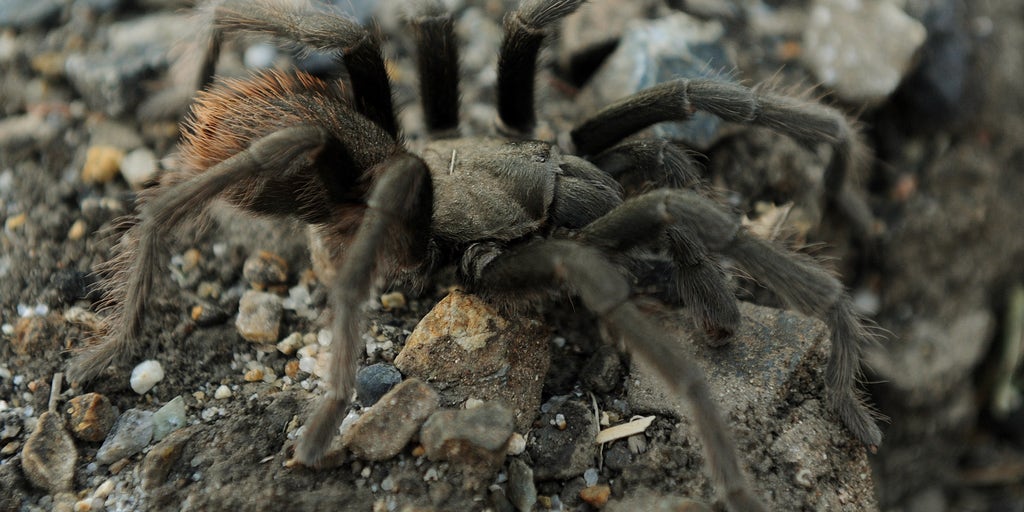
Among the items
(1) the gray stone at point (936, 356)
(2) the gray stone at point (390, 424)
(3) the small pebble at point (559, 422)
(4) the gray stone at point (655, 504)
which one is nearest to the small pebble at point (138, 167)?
(2) the gray stone at point (390, 424)

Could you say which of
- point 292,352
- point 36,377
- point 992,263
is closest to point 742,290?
point 292,352

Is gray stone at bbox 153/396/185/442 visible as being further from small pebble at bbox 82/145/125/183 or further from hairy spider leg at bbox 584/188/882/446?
hairy spider leg at bbox 584/188/882/446

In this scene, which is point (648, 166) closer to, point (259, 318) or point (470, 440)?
point (470, 440)

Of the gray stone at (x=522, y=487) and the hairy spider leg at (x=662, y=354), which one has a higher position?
the hairy spider leg at (x=662, y=354)

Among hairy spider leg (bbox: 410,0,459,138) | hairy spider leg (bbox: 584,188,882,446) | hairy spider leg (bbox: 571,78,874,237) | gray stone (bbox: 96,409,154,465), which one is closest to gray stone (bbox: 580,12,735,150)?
hairy spider leg (bbox: 571,78,874,237)

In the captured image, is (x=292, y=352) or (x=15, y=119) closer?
(x=292, y=352)

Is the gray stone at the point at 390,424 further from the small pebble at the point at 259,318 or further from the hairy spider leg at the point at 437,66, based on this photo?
the hairy spider leg at the point at 437,66

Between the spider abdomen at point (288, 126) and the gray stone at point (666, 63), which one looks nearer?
the spider abdomen at point (288, 126)

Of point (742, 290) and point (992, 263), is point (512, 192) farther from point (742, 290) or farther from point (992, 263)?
point (992, 263)
